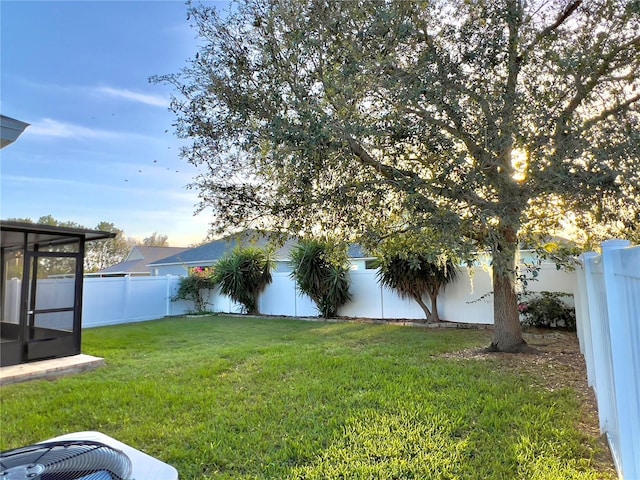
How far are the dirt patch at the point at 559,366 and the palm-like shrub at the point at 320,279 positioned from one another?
4924 mm

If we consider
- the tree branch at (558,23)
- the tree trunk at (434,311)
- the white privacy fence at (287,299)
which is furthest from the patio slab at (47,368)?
the tree branch at (558,23)

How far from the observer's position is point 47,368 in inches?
235

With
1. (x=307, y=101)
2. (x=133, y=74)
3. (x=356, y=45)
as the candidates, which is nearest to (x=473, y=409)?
(x=307, y=101)

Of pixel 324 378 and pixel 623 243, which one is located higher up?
pixel 623 243

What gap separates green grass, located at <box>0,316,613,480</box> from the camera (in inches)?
105

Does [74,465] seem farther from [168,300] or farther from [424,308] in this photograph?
[168,300]

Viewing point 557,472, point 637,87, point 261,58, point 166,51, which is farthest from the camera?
point 166,51

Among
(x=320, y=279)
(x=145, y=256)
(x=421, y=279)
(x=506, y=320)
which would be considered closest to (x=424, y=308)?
(x=421, y=279)

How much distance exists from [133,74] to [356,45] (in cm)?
397

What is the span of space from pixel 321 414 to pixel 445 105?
11.0 ft

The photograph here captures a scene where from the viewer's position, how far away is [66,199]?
7684mm

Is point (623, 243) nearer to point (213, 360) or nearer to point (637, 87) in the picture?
point (637, 87)

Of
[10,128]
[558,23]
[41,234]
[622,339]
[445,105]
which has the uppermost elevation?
[558,23]

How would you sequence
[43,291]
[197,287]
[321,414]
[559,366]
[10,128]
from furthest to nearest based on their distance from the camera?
[197,287] → [43,291] → [559,366] → [321,414] → [10,128]
